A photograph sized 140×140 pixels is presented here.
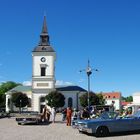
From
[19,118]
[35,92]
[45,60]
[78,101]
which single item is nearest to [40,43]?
[45,60]

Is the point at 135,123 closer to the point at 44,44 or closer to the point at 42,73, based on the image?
the point at 42,73

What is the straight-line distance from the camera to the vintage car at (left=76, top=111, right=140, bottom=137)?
1866 centimetres

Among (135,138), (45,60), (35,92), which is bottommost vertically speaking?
(135,138)

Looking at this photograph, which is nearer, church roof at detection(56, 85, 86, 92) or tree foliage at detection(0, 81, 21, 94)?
Result: church roof at detection(56, 85, 86, 92)

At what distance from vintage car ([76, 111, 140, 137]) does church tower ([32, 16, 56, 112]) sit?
6164cm

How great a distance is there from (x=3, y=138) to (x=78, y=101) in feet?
232

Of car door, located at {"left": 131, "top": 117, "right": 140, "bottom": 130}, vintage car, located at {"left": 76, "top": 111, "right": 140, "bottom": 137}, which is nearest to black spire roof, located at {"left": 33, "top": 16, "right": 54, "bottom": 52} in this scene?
vintage car, located at {"left": 76, "top": 111, "right": 140, "bottom": 137}

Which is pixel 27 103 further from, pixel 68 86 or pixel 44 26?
pixel 44 26

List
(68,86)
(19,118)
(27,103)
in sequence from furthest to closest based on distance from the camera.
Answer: (68,86)
(27,103)
(19,118)

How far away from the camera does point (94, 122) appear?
18.7 m

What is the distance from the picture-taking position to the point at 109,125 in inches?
742

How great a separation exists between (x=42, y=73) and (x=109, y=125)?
208 ft

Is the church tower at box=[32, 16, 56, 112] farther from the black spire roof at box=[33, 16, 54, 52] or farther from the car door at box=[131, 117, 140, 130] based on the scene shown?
the car door at box=[131, 117, 140, 130]

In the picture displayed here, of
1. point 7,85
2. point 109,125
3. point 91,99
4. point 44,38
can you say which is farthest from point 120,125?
point 7,85
